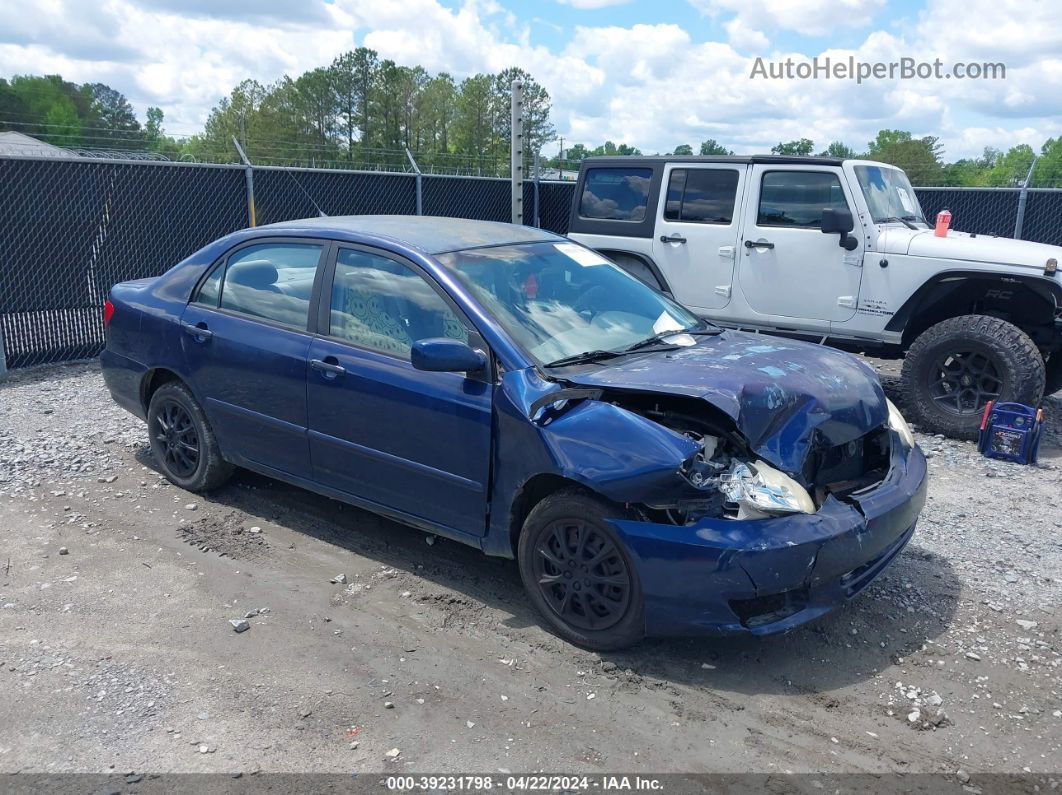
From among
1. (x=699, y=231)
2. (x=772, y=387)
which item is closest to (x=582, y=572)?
(x=772, y=387)

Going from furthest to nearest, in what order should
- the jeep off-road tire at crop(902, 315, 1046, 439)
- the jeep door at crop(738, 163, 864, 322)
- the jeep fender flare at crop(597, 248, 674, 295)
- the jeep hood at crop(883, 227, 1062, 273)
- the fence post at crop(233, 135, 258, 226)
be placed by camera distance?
the fence post at crop(233, 135, 258, 226)
the jeep fender flare at crop(597, 248, 674, 295)
the jeep door at crop(738, 163, 864, 322)
the jeep hood at crop(883, 227, 1062, 273)
the jeep off-road tire at crop(902, 315, 1046, 439)

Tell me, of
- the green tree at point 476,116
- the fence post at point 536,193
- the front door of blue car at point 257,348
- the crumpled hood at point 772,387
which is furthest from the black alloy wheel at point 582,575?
the green tree at point 476,116

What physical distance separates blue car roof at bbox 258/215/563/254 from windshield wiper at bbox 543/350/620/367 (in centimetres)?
88

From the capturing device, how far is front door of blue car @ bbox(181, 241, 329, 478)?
15.3ft

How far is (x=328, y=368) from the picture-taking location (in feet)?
14.5

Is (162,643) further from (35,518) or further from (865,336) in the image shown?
(865,336)

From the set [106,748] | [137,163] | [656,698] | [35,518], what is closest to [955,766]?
[656,698]

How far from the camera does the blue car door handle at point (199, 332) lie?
5039 mm

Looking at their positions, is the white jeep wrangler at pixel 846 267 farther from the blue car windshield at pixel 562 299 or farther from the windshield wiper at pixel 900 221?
the blue car windshield at pixel 562 299

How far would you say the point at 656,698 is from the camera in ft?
11.3

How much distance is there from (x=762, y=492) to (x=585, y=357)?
108cm

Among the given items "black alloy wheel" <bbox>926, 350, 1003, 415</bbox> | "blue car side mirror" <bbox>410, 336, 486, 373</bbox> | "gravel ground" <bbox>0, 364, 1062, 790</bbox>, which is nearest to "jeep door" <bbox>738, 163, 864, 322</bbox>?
"black alloy wheel" <bbox>926, 350, 1003, 415</bbox>

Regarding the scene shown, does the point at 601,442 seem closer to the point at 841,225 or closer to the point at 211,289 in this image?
the point at 211,289

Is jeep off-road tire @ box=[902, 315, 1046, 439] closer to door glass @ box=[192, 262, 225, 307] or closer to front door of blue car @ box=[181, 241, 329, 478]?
front door of blue car @ box=[181, 241, 329, 478]
